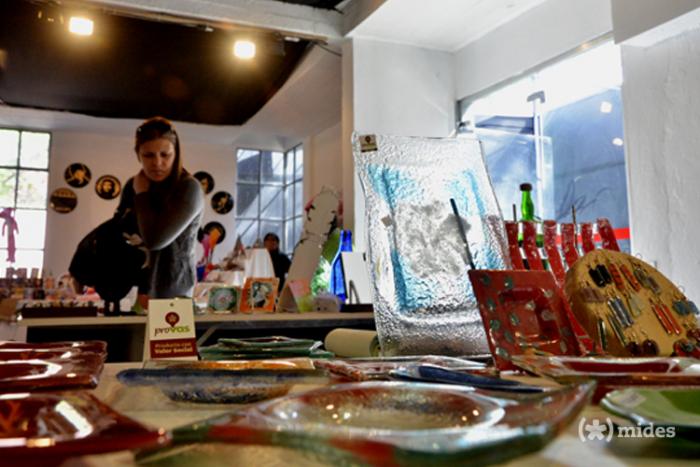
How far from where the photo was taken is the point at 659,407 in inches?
16.9

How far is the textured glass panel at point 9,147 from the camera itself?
7977mm

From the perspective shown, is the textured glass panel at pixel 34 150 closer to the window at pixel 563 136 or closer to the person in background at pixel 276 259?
the person in background at pixel 276 259

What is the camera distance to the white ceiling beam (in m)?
3.96

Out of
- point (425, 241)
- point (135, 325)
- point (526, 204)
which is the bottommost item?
point (135, 325)

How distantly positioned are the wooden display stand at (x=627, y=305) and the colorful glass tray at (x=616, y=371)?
0.50ft

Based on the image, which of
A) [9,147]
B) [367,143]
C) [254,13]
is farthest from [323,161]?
[367,143]

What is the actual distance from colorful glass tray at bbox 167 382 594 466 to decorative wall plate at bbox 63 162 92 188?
8.76 metres

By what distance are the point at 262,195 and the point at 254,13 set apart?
516 centimetres

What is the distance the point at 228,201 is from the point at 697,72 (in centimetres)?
725

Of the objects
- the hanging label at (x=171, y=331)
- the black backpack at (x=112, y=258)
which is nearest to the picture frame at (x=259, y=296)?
the black backpack at (x=112, y=258)

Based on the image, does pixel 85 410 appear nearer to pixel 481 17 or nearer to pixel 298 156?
pixel 481 17

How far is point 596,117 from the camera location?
4.00 metres

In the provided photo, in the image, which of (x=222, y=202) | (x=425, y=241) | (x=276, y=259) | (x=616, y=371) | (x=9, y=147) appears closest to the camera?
(x=616, y=371)

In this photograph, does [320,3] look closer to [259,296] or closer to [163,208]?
[163,208]
